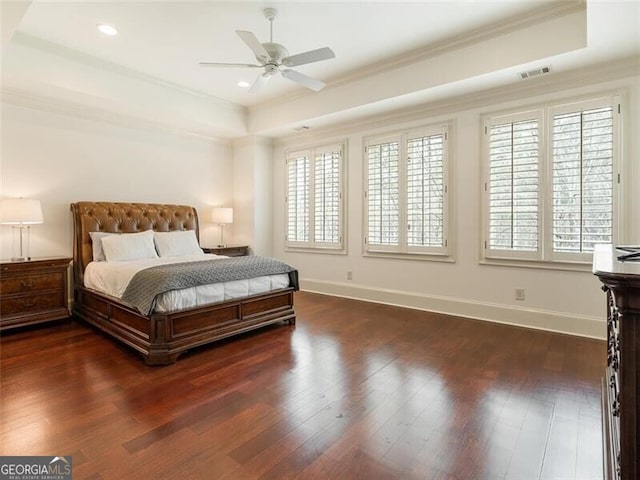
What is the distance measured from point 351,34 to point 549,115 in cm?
229

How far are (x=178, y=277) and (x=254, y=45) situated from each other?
2.07m

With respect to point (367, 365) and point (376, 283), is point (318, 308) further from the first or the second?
point (367, 365)

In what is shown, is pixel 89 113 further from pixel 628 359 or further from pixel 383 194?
pixel 628 359

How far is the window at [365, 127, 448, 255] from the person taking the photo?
454 cm

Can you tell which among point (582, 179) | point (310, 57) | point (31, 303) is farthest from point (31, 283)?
point (582, 179)

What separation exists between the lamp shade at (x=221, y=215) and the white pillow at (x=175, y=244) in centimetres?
83

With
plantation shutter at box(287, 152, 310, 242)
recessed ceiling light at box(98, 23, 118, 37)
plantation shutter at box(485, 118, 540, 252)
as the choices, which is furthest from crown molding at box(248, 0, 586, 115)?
recessed ceiling light at box(98, 23, 118, 37)

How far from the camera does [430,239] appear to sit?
15.2 feet

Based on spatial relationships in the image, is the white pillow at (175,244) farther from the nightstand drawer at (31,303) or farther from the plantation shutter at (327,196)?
the plantation shutter at (327,196)

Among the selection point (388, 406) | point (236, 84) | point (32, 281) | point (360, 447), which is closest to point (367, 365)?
point (388, 406)

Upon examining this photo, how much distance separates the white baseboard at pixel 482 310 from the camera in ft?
11.7

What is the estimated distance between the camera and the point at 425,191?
464 cm

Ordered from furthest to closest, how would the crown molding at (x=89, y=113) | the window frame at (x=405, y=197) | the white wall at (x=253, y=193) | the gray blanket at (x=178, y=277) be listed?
the white wall at (x=253, y=193) < the window frame at (x=405, y=197) < the crown molding at (x=89, y=113) < the gray blanket at (x=178, y=277)

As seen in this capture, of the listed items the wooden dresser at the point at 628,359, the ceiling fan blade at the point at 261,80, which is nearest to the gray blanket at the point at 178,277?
the ceiling fan blade at the point at 261,80
